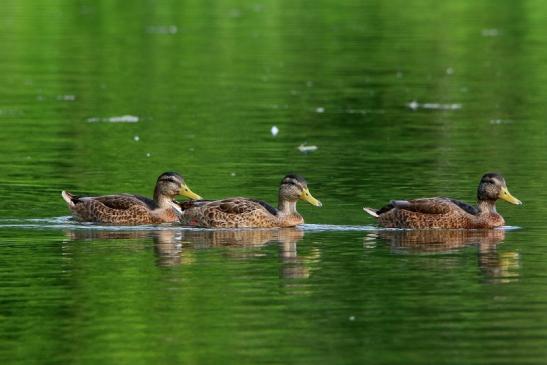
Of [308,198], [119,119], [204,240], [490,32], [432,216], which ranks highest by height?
[490,32]

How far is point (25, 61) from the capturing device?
42.9 meters

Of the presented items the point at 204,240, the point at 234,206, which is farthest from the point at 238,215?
the point at 204,240

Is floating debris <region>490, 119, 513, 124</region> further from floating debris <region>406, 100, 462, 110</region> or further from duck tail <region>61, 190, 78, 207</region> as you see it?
duck tail <region>61, 190, 78, 207</region>

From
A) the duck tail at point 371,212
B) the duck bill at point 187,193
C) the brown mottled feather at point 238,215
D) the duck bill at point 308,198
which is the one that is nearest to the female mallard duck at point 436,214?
the duck tail at point 371,212

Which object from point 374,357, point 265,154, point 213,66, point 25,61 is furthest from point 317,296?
point 25,61

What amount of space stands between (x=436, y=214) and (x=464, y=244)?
106cm

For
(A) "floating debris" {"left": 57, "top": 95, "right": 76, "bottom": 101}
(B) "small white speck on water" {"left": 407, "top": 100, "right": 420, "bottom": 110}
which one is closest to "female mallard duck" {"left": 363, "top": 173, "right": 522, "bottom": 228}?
(B) "small white speck on water" {"left": 407, "top": 100, "right": 420, "bottom": 110}

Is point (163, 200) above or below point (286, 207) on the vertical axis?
above

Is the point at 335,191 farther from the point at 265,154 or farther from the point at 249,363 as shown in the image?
the point at 249,363

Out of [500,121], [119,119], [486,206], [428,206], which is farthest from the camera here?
[119,119]

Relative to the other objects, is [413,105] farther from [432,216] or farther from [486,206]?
[432,216]

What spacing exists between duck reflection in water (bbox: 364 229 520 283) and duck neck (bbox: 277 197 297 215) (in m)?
1.18

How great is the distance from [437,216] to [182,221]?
3.13 m

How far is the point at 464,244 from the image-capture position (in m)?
19.1
